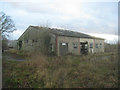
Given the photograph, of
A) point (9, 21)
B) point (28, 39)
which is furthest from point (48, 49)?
point (9, 21)

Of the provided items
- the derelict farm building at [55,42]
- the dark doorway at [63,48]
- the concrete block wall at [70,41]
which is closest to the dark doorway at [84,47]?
the derelict farm building at [55,42]

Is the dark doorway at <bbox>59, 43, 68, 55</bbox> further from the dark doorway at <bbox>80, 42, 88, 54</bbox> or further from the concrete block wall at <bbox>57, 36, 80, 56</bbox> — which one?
the dark doorway at <bbox>80, 42, 88, 54</bbox>

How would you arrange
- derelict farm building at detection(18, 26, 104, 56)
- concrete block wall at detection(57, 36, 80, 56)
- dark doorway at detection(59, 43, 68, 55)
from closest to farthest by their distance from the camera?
derelict farm building at detection(18, 26, 104, 56) < dark doorway at detection(59, 43, 68, 55) < concrete block wall at detection(57, 36, 80, 56)

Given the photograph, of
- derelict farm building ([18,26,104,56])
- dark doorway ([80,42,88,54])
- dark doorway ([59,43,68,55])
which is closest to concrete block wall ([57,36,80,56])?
derelict farm building ([18,26,104,56])

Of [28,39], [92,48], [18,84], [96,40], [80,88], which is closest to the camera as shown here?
[80,88]

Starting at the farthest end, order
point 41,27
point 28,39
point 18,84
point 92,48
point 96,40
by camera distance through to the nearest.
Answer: point 96,40 < point 92,48 < point 28,39 < point 41,27 < point 18,84

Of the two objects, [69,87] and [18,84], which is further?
[18,84]

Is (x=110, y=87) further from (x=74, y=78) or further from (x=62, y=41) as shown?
(x=62, y=41)

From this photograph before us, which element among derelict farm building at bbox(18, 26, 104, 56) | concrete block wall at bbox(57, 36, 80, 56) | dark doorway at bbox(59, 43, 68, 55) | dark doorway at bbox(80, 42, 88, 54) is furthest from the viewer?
dark doorway at bbox(80, 42, 88, 54)

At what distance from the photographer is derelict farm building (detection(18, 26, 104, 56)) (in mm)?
16344

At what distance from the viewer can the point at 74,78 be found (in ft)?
17.9

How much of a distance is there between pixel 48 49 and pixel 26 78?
11104 millimetres

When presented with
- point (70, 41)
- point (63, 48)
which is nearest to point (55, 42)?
point (63, 48)

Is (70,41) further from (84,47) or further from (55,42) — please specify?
(84,47)
